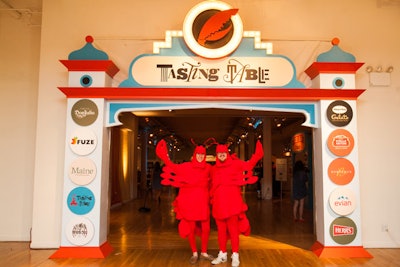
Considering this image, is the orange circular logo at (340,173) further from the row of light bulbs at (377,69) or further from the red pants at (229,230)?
the row of light bulbs at (377,69)

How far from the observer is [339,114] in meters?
5.32

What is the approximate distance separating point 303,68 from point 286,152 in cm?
1607

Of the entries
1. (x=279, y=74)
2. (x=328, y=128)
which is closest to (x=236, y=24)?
(x=279, y=74)

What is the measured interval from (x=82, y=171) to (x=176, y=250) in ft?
6.40

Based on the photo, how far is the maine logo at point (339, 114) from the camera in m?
5.32

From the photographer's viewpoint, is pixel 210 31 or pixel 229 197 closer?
pixel 229 197

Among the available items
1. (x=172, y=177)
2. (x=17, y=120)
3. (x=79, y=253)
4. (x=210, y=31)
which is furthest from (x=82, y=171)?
(x=210, y=31)

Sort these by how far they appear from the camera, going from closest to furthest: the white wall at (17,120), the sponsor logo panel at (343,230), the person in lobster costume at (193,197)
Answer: the person in lobster costume at (193,197) < the sponsor logo panel at (343,230) < the white wall at (17,120)

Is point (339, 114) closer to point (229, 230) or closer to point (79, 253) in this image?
point (229, 230)

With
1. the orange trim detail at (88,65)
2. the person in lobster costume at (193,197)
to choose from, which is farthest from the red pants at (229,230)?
the orange trim detail at (88,65)

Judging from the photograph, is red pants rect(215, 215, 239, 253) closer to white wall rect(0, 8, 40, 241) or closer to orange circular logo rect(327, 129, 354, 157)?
orange circular logo rect(327, 129, 354, 157)

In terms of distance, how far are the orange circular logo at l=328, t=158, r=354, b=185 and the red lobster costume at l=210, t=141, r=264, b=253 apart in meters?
1.22

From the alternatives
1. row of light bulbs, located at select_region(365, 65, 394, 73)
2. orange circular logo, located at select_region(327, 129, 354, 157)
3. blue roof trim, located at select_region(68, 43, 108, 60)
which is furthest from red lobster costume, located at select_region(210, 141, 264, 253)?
row of light bulbs, located at select_region(365, 65, 394, 73)

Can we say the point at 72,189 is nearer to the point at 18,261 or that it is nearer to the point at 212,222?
the point at 18,261
